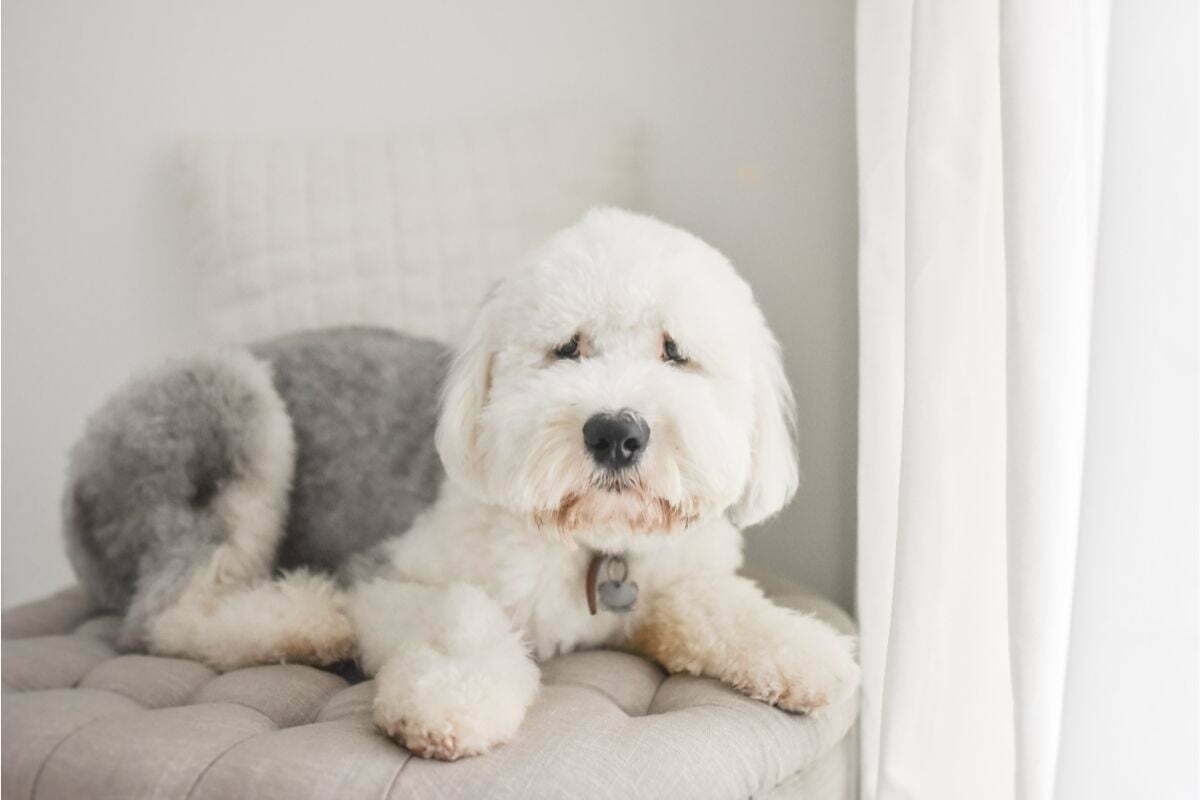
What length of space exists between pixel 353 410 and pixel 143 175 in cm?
44

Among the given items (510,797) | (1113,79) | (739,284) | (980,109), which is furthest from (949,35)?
(510,797)

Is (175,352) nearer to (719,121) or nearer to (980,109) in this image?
(719,121)

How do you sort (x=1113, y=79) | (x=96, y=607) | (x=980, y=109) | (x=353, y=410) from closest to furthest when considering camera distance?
(x=1113, y=79)
(x=980, y=109)
(x=96, y=607)
(x=353, y=410)

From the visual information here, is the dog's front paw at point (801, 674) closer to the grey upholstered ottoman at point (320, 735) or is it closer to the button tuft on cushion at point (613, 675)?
the grey upholstered ottoman at point (320, 735)

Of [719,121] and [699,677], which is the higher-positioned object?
[719,121]

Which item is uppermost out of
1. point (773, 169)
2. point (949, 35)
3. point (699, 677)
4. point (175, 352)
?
point (949, 35)

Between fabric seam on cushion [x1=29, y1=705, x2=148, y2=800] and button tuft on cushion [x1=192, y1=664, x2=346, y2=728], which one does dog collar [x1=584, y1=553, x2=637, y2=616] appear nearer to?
button tuft on cushion [x1=192, y1=664, x2=346, y2=728]

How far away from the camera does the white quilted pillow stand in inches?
50.4

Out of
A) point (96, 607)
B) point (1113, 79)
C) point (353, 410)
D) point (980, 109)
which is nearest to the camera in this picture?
point (1113, 79)

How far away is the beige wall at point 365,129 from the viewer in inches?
41.6

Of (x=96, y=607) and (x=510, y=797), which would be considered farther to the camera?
(x=96, y=607)

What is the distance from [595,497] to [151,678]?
57 centimetres

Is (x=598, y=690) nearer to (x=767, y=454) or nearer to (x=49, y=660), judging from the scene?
(x=767, y=454)

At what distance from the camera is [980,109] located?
1.08m
